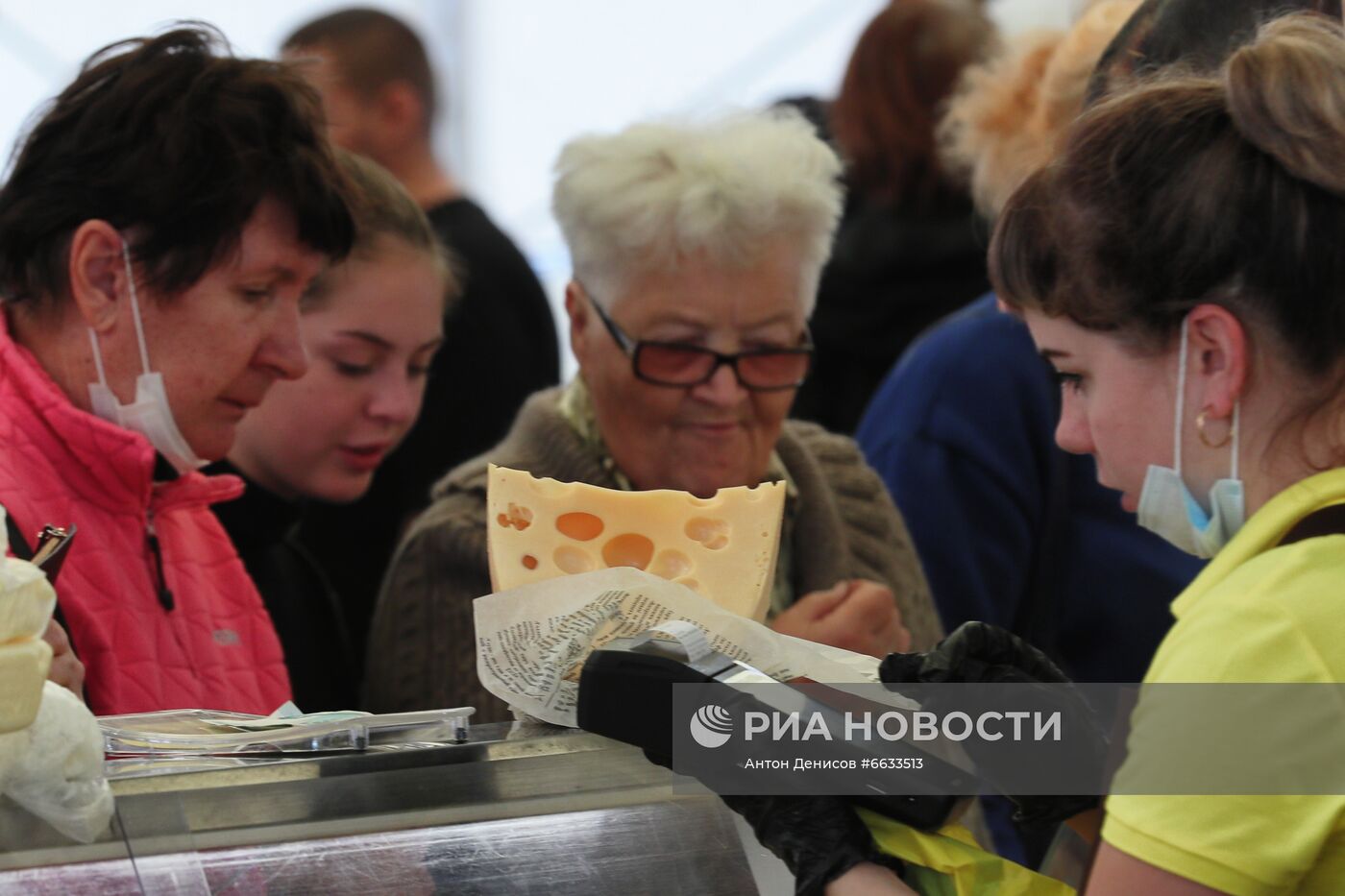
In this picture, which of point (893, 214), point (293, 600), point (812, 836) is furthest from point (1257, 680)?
point (893, 214)

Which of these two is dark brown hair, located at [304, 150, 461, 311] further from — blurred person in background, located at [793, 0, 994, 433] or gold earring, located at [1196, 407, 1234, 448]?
gold earring, located at [1196, 407, 1234, 448]

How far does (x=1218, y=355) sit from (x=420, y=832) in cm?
72

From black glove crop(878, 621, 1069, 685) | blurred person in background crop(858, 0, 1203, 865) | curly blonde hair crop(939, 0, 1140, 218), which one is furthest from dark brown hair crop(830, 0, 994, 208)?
black glove crop(878, 621, 1069, 685)

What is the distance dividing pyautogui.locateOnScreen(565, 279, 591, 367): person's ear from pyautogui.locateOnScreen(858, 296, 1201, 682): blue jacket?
504mm

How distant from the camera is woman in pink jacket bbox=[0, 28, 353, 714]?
63.6 inches

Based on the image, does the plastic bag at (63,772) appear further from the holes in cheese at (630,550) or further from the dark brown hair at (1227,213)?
the dark brown hair at (1227,213)

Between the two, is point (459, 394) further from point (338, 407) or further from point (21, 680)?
point (21, 680)

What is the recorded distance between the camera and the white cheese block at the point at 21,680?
37.8 inches

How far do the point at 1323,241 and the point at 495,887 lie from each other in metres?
0.80

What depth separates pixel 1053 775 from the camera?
1.21 meters

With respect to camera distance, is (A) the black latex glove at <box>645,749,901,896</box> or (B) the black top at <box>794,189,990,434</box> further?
(B) the black top at <box>794,189,990,434</box>

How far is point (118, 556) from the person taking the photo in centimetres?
167

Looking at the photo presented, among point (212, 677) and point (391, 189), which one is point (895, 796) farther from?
point (391, 189)

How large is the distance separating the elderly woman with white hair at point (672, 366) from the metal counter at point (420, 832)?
0.88 m
